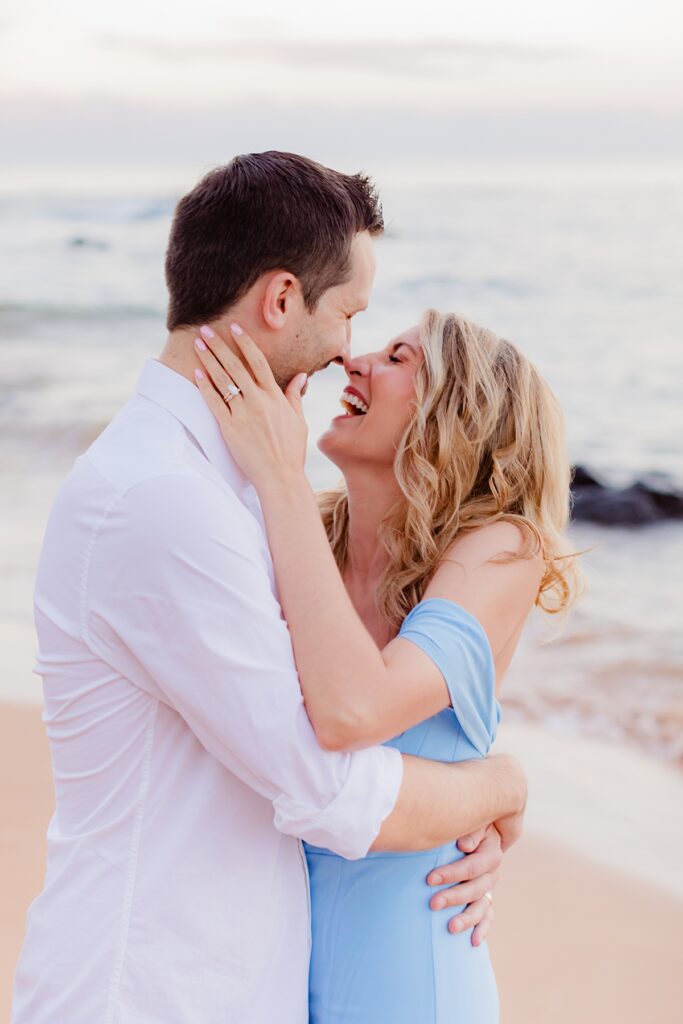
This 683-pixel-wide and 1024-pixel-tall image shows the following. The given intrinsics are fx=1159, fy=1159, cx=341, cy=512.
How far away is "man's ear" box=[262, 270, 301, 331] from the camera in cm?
218

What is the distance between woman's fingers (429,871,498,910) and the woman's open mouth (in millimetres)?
1209

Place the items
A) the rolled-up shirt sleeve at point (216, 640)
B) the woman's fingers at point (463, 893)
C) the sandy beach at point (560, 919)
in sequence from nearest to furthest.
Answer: the rolled-up shirt sleeve at point (216, 640) < the woman's fingers at point (463, 893) < the sandy beach at point (560, 919)

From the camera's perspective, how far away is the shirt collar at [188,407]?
2.11 metres

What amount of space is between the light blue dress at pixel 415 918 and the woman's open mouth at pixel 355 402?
28.9 inches

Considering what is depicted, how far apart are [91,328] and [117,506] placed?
20813 millimetres

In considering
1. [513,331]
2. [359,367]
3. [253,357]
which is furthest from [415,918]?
[513,331]

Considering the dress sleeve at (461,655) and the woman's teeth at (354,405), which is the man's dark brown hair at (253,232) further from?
the woman's teeth at (354,405)

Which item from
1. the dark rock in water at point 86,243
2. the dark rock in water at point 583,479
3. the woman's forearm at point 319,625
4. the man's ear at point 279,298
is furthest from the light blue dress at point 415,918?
the dark rock in water at point 86,243

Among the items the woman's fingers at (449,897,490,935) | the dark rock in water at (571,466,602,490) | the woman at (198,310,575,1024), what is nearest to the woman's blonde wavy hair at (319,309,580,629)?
the woman at (198,310,575,1024)

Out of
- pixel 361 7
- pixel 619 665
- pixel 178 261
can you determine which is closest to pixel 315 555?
pixel 178 261

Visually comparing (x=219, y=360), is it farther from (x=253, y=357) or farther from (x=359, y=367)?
(x=359, y=367)

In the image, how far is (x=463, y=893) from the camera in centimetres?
251

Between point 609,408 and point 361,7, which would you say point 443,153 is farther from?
point 609,408

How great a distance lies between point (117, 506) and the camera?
187cm
